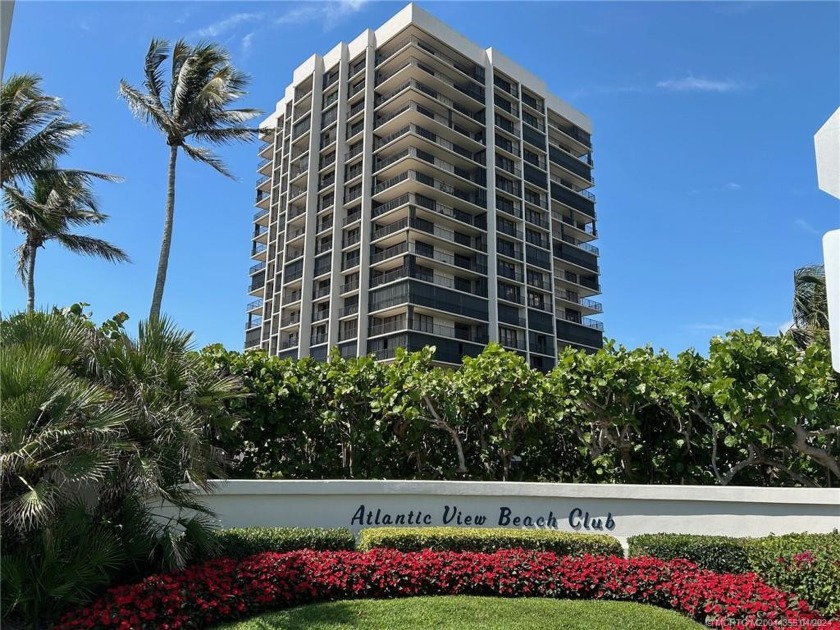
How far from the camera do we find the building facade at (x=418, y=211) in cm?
5256

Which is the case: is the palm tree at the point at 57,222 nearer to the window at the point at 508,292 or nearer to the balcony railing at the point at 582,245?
the window at the point at 508,292

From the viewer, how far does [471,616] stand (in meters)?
7.42

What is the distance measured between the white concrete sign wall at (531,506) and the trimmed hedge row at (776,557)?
1.77 meters

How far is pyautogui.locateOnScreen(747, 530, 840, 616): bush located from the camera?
7715 mm

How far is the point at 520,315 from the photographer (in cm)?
5722

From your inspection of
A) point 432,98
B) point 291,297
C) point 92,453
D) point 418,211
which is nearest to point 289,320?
point 291,297

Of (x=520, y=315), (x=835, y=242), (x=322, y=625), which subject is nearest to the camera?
(x=835, y=242)

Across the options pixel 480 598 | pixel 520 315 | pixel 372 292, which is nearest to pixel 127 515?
pixel 480 598

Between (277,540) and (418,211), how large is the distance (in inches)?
1775

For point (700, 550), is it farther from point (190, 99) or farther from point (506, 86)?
point (506, 86)

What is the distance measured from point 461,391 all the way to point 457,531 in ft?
14.1

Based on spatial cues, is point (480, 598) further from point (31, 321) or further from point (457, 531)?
point (31, 321)

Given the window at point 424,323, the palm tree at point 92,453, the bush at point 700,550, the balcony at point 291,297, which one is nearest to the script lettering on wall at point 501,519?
the bush at point 700,550

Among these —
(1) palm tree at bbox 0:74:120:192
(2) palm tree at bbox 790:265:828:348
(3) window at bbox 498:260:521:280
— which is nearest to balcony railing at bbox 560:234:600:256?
(3) window at bbox 498:260:521:280
